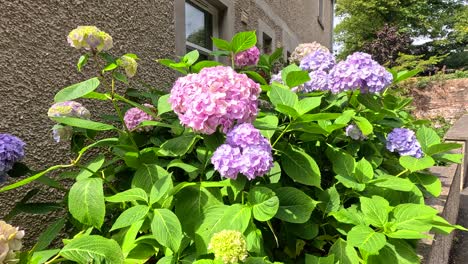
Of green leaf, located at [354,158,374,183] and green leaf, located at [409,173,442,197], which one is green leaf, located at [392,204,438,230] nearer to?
green leaf, located at [354,158,374,183]

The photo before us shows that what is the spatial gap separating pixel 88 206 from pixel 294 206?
701 mm

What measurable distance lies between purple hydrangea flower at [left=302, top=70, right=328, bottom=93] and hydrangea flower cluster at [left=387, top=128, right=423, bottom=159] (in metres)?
0.44

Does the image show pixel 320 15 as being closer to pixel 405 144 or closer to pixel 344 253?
pixel 405 144

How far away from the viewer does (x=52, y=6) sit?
184 centimetres

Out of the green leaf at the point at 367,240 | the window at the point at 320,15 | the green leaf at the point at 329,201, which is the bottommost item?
the green leaf at the point at 367,240

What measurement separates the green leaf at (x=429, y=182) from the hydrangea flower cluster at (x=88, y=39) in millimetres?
1507

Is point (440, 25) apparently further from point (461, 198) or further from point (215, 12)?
point (215, 12)

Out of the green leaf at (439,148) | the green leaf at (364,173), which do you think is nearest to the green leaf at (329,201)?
the green leaf at (364,173)

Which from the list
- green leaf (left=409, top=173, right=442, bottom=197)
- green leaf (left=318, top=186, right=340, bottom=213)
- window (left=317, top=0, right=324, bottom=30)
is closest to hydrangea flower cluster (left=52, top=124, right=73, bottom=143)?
green leaf (left=318, top=186, right=340, bottom=213)

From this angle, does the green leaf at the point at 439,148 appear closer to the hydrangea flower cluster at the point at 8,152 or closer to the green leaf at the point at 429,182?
the green leaf at the point at 429,182

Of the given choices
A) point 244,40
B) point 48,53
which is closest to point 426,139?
point 244,40

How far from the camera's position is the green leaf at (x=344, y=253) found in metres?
1.29

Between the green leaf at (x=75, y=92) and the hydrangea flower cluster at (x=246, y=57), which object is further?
the hydrangea flower cluster at (x=246, y=57)

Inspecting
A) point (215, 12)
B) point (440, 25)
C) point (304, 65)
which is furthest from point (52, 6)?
point (440, 25)
